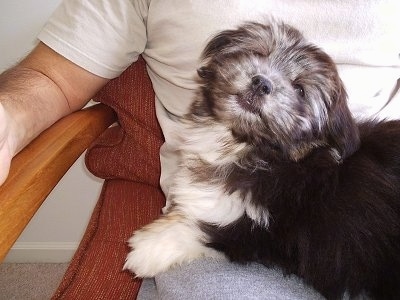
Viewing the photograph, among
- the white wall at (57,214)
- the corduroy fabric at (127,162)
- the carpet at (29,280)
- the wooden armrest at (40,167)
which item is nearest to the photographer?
the wooden armrest at (40,167)

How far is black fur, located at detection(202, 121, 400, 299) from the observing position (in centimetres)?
115

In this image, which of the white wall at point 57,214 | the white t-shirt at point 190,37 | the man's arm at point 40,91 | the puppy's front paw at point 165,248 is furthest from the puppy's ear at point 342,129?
the white wall at point 57,214

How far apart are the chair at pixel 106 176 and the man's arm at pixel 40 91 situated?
0.04 metres

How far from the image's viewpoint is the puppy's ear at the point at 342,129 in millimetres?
1193

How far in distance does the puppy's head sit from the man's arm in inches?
23.2

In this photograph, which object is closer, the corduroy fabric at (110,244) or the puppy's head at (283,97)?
the puppy's head at (283,97)

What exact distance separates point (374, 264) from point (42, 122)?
1097mm

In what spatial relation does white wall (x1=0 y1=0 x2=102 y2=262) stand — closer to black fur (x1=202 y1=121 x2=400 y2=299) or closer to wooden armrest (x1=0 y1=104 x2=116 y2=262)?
wooden armrest (x1=0 y1=104 x2=116 y2=262)

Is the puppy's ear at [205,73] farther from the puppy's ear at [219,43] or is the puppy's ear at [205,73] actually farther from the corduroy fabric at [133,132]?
the corduroy fabric at [133,132]

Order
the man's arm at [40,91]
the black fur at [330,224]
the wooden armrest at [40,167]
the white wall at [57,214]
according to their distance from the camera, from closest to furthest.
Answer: the wooden armrest at [40,167] → the black fur at [330,224] → the man's arm at [40,91] → the white wall at [57,214]

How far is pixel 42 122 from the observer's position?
147 centimetres

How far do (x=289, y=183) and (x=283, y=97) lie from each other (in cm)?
24

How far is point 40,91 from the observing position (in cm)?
153

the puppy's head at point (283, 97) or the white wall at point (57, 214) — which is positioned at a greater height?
the puppy's head at point (283, 97)
